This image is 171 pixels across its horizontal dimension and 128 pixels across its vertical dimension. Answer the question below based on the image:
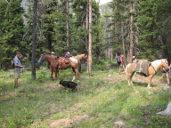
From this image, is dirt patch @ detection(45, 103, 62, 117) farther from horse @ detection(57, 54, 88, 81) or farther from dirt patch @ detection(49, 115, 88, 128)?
horse @ detection(57, 54, 88, 81)

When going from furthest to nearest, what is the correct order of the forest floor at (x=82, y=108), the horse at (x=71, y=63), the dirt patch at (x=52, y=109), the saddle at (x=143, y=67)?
1. the horse at (x=71, y=63)
2. the saddle at (x=143, y=67)
3. the dirt patch at (x=52, y=109)
4. the forest floor at (x=82, y=108)

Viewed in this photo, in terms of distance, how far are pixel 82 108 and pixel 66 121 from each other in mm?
A: 1520

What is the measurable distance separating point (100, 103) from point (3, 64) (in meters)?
22.1

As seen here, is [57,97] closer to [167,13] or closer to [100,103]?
[100,103]

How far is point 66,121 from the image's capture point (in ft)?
23.9

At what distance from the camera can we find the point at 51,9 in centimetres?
2484

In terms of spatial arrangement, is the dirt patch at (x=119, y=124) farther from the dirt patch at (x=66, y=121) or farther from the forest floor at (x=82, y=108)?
the dirt patch at (x=66, y=121)

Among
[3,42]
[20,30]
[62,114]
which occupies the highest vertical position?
[20,30]

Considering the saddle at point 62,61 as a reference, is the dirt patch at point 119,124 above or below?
below

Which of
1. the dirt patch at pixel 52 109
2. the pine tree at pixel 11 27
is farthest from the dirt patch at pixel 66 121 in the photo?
the pine tree at pixel 11 27

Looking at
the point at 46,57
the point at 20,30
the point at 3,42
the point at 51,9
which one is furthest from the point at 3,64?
the point at 46,57

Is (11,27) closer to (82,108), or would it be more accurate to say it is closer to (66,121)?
(82,108)

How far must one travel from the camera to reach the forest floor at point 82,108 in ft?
22.7

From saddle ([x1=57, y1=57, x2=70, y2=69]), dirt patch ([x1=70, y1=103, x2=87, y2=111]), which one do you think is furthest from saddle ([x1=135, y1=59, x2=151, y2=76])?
saddle ([x1=57, y1=57, x2=70, y2=69])
